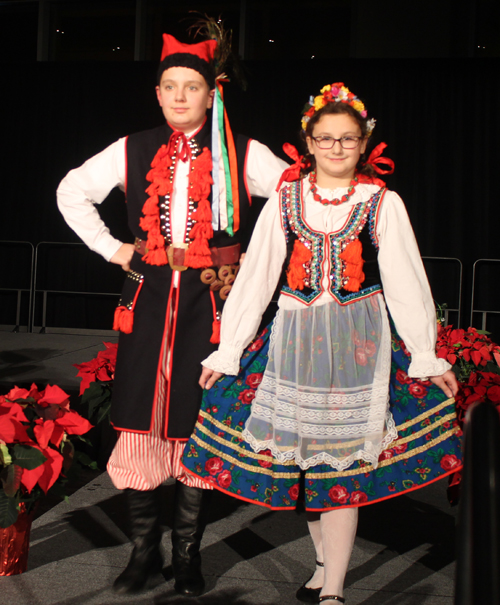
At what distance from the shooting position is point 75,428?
1.89 meters

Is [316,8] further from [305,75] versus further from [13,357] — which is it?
[13,357]

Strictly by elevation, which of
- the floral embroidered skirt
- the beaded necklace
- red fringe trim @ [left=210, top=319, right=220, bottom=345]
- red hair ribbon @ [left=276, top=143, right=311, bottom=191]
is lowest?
the floral embroidered skirt

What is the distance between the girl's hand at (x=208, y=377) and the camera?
172cm

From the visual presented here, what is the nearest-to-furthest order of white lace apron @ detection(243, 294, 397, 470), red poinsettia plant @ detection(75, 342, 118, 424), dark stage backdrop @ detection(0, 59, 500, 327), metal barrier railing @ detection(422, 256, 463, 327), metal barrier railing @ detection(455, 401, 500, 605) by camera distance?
metal barrier railing @ detection(455, 401, 500, 605)
white lace apron @ detection(243, 294, 397, 470)
red poinsettia plant @ detection(75, 342, 118, 424)
metal barrier railing @ detection(422, 256, 463, 327)
dark stage backdrop @ detection(0, 59, 500, 327)

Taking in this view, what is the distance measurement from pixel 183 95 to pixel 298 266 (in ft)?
1.91

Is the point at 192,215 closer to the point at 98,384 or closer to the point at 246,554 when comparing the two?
the point at 98,384

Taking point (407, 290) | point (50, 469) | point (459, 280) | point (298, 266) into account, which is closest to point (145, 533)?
point (50, 469)

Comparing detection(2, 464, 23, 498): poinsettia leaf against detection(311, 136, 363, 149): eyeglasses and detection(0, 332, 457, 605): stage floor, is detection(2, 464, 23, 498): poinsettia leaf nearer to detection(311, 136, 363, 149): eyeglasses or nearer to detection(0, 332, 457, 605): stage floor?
detection(0, 332, 457, 605): stage floor

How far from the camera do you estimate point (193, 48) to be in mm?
1872

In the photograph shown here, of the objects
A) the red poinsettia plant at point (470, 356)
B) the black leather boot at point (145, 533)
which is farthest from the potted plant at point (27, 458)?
the red poinsettia plant at point (470, 356)

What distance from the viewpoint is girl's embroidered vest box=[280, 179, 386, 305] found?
166 centimetres

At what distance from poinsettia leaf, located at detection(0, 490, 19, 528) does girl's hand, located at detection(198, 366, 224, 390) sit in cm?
57

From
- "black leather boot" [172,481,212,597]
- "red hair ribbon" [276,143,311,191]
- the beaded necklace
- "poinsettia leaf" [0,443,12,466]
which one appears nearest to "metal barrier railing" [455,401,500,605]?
the beaded necklace

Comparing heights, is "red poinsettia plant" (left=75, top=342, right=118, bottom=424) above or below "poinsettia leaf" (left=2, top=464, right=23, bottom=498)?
above
